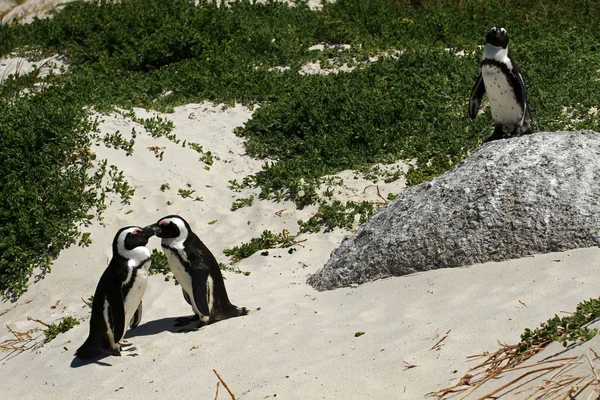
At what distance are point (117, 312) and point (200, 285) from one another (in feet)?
2.23

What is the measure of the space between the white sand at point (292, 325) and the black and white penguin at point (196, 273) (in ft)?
0.45

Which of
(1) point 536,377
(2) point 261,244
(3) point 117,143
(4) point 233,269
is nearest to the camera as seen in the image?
(1) point 536,377

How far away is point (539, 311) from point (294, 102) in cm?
661

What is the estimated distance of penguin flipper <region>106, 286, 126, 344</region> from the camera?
6258 mm

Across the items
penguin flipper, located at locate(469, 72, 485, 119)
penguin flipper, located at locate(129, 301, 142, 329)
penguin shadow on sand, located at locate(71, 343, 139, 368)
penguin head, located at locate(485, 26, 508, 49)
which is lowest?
penguin shadow on sand, located at locate(71, 343, 139, 368)

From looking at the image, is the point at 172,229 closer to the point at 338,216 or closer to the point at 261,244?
the point at 261,244

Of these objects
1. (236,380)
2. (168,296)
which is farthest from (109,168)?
(236,380)

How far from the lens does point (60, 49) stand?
14555 mm

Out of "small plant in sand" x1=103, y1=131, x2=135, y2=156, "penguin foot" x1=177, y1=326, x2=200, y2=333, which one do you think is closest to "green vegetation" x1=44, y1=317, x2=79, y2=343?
"penguin foot" x1=177, y1=326, x2=200, y2=333

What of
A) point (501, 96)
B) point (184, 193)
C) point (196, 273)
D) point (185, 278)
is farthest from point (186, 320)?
point (501, 96)

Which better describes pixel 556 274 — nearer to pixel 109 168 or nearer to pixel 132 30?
pixel 109 168

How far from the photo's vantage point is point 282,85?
39.5ft

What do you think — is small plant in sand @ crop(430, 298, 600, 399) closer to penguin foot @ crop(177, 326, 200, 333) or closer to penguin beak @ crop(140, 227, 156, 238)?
penguin foot @ crop(177, 326, 200, 333)

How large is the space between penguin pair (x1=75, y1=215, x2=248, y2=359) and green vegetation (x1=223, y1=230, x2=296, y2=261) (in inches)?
59.9
